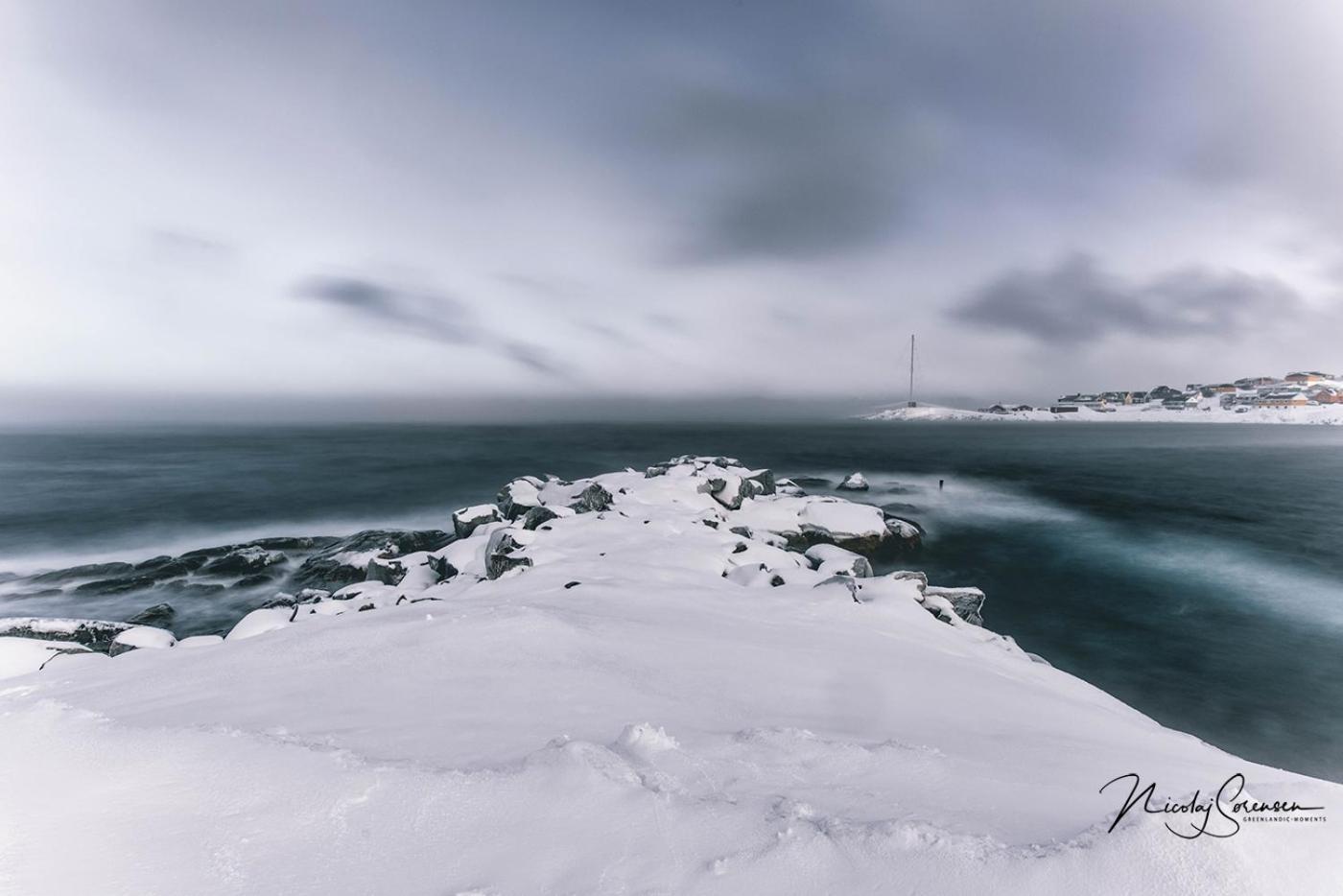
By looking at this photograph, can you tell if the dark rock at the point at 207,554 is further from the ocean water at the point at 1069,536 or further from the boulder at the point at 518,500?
the boulder at the point at 518,500

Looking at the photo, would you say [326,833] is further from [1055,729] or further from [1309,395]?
[1309,395]

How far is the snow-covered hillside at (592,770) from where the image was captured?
1.93 metres

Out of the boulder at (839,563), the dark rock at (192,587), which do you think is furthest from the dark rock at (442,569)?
the boulder at (839,563)

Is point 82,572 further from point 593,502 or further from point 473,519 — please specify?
point 593,502

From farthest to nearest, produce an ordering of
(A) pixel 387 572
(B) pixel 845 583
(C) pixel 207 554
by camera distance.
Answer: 1. (C) pixel 207 554
2. (A) pixel 387 572
3. (B) pixel 845 583

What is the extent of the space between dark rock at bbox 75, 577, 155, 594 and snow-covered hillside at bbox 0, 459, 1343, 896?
433 inches

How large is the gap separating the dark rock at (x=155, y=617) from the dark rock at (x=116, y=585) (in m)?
3.15

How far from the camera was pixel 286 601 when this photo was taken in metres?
10.4

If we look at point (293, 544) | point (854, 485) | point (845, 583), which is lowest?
point (854, 485)

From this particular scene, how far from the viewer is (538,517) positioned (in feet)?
40.9

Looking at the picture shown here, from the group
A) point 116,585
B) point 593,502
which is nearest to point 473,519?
point 593,502

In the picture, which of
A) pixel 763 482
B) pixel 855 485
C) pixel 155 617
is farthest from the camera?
pixel 855 485

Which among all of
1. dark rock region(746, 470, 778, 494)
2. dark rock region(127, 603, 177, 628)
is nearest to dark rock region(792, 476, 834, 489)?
dark rock region(746, 470, 778, 494)

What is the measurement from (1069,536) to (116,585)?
31625 millimetres
